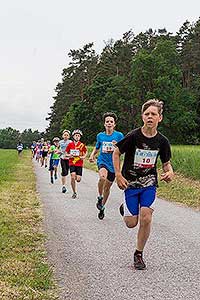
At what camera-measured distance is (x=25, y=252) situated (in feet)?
23.8

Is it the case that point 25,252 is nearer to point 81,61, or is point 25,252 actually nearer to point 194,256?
point 194,256

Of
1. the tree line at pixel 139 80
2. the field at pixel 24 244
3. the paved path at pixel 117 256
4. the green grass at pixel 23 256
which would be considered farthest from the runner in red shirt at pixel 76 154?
the tree line at pixel 139 80

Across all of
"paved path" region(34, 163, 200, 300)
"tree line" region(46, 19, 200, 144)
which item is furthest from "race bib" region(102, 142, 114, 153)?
"tree line" region(46, 19, 200, 144)

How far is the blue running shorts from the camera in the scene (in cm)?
662

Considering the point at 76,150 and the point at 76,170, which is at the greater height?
the point at 76,150

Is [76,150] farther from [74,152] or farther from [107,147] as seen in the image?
[107,147]

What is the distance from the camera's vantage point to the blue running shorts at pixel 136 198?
21.7 feet

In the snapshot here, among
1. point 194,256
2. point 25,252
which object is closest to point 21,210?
point 25,252

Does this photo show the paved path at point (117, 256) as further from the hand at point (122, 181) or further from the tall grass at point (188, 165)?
the tall grass at point (188, 165)

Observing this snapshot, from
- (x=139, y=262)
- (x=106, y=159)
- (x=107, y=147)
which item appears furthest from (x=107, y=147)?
(x=139, y=262)

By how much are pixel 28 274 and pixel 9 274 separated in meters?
0.21

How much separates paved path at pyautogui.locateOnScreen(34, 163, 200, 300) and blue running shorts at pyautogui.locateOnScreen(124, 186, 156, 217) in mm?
668

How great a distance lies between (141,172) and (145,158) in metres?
0.19

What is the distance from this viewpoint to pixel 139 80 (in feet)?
259
